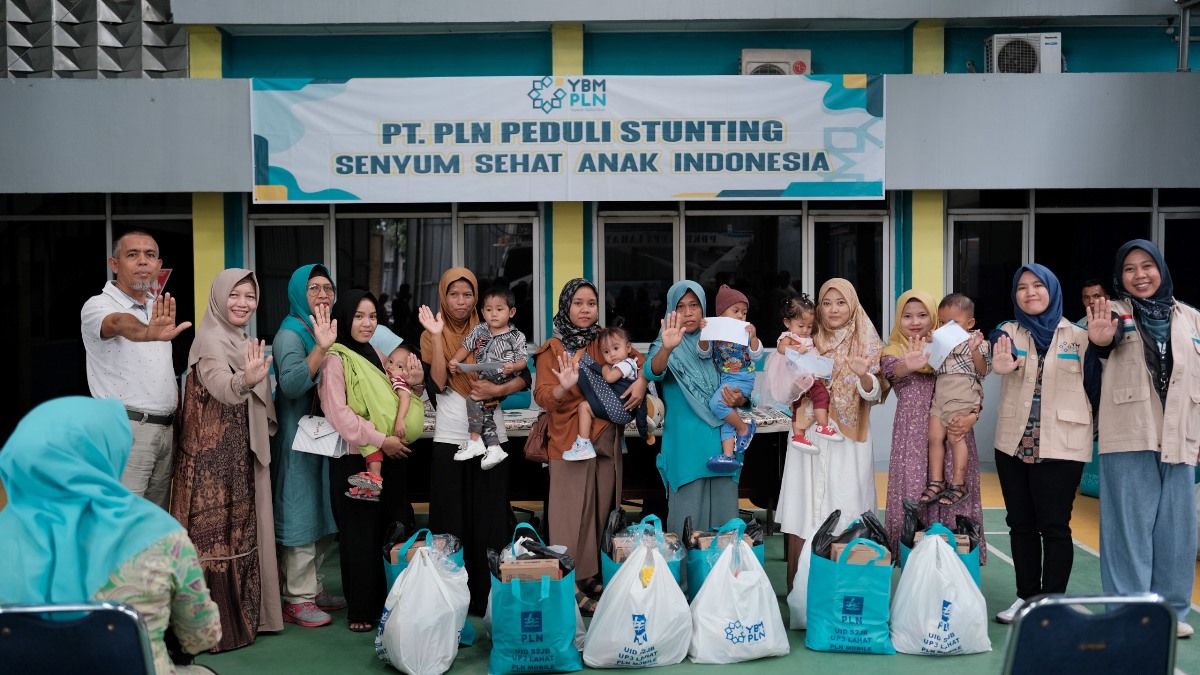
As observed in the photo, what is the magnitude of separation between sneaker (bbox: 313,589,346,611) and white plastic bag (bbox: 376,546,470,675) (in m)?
0.98

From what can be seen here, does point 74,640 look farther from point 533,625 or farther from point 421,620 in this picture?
point 533,625

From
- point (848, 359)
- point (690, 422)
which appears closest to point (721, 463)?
point (690, 422)

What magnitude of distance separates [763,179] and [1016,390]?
12.2ft

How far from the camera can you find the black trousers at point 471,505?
4.63 meters

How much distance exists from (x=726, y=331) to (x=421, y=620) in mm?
1748

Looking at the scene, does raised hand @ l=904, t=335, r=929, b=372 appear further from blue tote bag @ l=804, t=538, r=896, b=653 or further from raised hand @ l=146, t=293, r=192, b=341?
raised hand @ l=146, t=293, r=192, b=341

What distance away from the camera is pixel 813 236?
334 inches

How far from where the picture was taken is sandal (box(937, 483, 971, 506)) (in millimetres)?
4539

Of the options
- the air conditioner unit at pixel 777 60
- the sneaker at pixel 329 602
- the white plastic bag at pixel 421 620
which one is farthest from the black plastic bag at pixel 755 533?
the air conditioner unit at pixel 777 60

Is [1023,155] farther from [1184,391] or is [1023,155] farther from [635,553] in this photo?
[635,553]

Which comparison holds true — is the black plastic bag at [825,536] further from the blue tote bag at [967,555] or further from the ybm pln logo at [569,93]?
the ybm pln logo at [569,93]

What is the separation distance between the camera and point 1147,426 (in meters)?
4.21

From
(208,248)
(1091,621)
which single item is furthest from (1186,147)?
(208,248)

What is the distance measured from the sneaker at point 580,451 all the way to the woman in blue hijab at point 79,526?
7.12 feet
